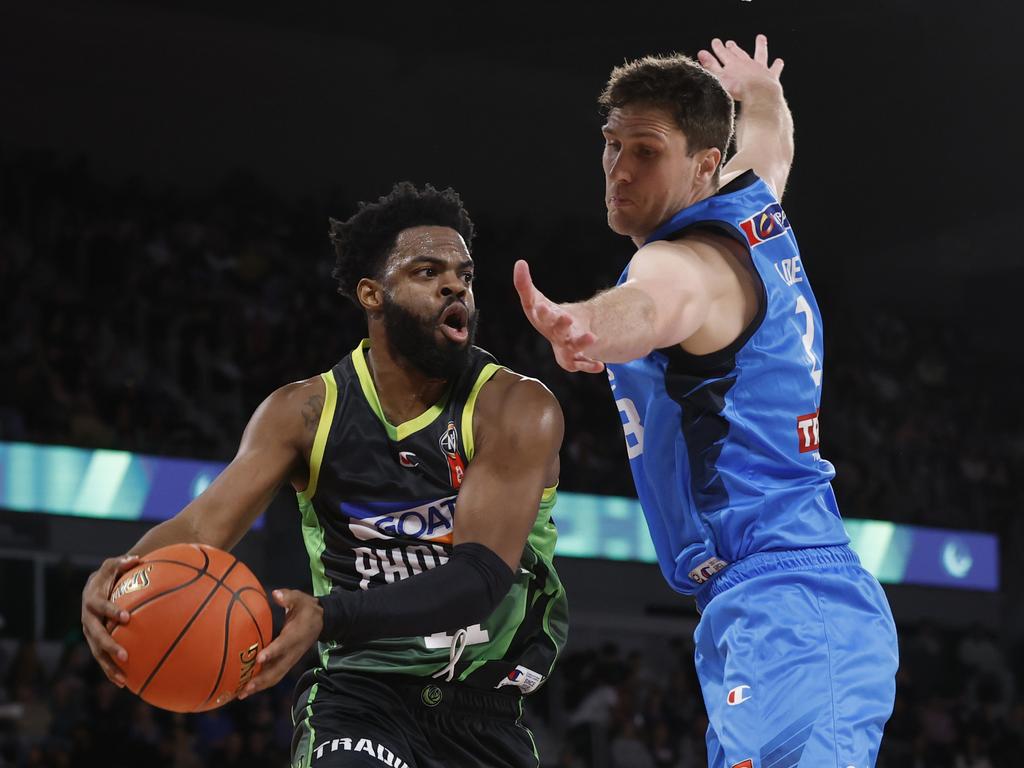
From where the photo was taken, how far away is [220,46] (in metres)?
17.3

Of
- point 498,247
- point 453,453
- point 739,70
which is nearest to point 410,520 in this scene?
point 453,453

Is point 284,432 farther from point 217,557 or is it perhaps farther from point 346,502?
point 217,557

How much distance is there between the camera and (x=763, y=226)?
10.7 feet

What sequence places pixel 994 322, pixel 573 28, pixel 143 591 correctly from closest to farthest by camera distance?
pixel 143 591 → pixel 573 28 → pixel 994 322

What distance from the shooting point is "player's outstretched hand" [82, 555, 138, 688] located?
9.55 ft

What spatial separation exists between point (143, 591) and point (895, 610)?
1436cm

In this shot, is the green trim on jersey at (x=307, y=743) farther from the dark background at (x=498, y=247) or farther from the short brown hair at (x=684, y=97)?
the dark background at (x=498, y=247)

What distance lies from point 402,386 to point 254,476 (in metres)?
0.50

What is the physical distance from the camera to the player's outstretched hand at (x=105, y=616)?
9.55 ft

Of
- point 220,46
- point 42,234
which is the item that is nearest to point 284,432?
point 42,234

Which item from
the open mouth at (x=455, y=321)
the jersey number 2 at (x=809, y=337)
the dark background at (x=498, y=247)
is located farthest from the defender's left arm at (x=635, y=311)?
the dark background at (x=498, y=247)

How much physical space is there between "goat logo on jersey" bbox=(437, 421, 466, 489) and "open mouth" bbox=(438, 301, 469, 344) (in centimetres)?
25

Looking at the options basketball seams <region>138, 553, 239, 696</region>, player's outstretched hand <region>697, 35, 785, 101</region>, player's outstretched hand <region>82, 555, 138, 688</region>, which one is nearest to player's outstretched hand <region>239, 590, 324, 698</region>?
basketball seams <region>138, 553, 239, 696</region>

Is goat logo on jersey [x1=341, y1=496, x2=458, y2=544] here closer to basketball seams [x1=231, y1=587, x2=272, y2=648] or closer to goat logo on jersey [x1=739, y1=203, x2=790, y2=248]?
basketball seams [x1=231, y1=587, x2=272, y2=648]
